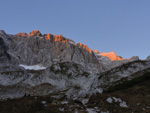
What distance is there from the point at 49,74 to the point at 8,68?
54.1 meters

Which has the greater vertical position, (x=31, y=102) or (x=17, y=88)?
(x=31, y=102)

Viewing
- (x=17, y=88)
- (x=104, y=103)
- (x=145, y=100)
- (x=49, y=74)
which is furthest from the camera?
(x=49, y=74)

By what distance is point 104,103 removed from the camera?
22641mm

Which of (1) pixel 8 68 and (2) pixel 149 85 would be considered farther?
(1) pixel 8 68

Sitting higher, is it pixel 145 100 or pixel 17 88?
pixel 145 100

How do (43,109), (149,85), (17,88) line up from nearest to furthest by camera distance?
(43,109) → (149,85) → (17,88)

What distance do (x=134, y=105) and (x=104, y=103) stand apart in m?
4.19

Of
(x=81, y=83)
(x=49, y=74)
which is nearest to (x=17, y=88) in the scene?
(x=49, y=74)

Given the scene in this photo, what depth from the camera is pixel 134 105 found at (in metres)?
22.2

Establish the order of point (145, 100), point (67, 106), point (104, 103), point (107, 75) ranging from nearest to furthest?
point (67, 106) → point (104, 103) → point (145, 100) → point (107, 75)

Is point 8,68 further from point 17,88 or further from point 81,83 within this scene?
point 81,83

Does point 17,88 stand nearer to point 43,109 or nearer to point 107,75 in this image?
point 107,75

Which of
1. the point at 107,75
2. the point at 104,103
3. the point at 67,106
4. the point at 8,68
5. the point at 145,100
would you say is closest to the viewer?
the point at 67,106

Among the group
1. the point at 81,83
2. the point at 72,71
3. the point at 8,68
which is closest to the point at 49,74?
the point at 72,71
